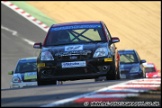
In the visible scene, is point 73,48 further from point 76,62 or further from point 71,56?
point 76,62

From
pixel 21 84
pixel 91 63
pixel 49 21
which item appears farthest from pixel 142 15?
pixel 91 63

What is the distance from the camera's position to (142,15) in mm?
34719

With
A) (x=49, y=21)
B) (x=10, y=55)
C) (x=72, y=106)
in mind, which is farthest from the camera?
(x=49, y=21)

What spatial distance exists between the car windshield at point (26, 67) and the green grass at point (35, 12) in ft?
44.1

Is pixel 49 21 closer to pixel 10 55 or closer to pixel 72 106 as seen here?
pixel 10 55

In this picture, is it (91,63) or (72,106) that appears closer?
(72,106)

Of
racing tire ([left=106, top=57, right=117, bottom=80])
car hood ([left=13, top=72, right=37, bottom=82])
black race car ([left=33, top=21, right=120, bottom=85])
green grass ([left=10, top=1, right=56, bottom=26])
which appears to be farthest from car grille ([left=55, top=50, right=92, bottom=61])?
green grass ([left=10, top=1, right=56, bottom=26])

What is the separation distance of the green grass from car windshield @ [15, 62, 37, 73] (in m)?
13.4

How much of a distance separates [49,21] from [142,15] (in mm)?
5099

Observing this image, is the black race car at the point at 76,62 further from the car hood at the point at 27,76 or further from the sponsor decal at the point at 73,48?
the car hood at the point at 27,76

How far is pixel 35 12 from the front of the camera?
113 ft

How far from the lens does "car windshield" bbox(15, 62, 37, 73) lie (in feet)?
63.4

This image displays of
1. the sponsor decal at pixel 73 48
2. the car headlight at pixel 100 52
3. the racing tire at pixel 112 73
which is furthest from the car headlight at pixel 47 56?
the racing tire at pixel 112 73

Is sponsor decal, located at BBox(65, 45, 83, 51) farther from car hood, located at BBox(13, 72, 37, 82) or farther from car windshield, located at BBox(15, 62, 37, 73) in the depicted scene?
car windshield, located at BBox(15, 62, 37, 73)
